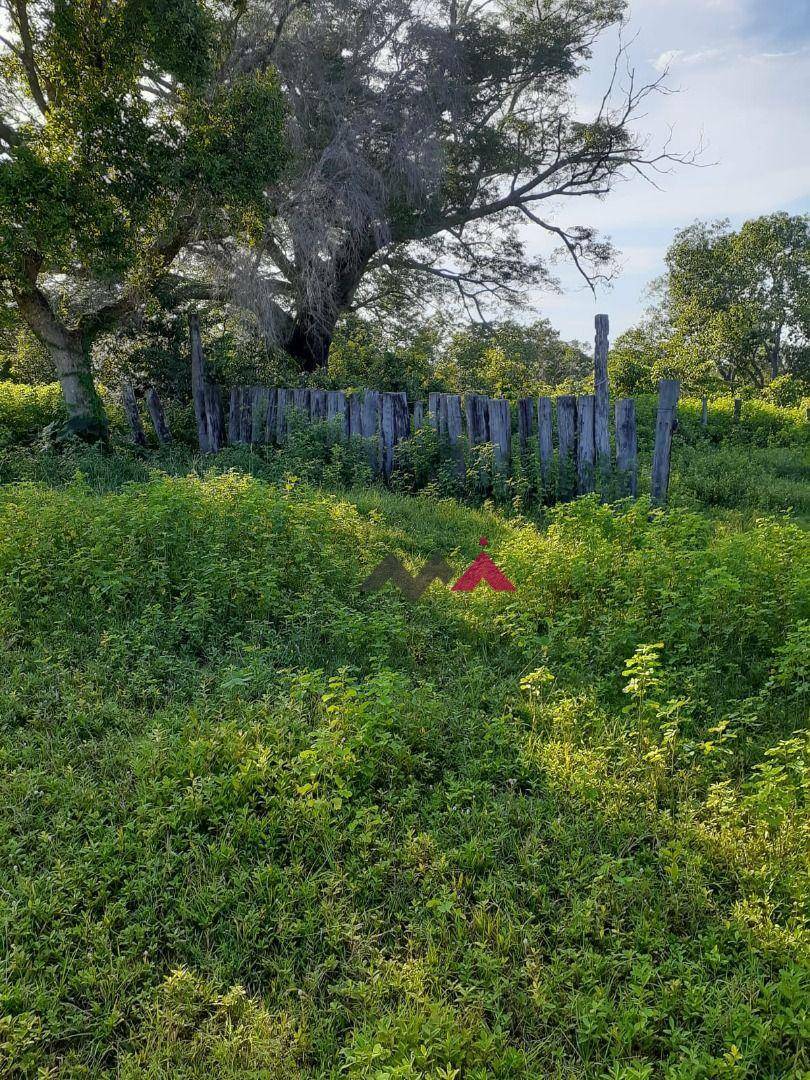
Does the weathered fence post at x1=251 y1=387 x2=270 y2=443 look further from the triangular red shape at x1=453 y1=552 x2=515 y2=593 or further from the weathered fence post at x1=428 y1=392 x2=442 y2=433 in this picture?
the triangular red shape at x1=453 y1=552 x2=515 y2=593

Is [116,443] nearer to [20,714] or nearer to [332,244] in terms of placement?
[332,244]

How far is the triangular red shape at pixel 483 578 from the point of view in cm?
594

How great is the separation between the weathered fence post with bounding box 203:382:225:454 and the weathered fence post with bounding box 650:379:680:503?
8103 millimetres

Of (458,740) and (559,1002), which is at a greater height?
(458,740)

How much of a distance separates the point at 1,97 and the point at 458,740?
14.2 meters

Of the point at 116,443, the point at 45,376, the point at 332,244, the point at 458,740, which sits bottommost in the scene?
the point at 458,740

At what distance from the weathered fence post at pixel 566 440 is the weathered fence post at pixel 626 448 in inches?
22.4

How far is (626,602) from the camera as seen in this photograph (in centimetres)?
511

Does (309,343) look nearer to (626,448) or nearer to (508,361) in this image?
(508,361)

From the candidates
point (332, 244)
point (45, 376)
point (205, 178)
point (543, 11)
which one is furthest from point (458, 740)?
point (45, 376)

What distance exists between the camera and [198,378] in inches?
512

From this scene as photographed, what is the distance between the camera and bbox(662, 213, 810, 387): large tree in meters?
33.1

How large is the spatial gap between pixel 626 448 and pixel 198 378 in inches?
319

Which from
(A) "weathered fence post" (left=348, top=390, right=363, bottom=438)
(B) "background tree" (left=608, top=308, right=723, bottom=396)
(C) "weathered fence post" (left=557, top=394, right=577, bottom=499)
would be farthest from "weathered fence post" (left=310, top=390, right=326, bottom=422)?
(B) "background tree" (left=608, top=308, right=723, bottom=396)
